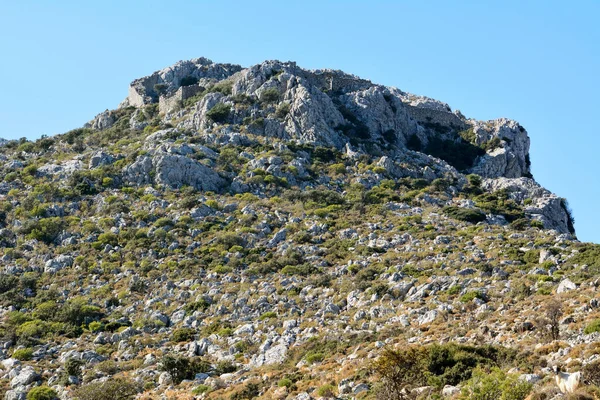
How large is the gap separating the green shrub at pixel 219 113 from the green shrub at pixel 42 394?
44.0 metres

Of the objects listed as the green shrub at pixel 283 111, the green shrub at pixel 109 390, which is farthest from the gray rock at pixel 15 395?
the green shrub at pixel 283 111

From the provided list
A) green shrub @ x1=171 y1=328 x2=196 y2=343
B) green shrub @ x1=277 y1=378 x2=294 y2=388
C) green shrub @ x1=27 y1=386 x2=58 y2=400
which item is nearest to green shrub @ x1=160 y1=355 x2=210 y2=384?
green shrub @ x1=171 y1=328 x2=196 y2=343

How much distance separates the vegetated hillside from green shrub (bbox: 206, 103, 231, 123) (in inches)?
9.4

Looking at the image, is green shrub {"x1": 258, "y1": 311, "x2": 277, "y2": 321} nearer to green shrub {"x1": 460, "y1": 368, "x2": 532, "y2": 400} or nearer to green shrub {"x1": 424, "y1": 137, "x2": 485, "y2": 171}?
green shrub {"x1": 460, "y1": 368, "x2": 532, "y2": 400}

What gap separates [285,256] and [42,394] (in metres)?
18.9

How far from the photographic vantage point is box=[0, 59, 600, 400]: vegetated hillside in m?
25.8

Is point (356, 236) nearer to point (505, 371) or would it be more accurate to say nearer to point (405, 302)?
point (405, 302)

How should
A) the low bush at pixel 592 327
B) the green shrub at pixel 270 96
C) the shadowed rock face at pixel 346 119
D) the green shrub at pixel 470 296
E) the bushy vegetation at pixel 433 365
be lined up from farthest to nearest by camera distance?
the green shrub at pixel 270 96 < the shadowed rock face at pixel 346 119 < the green shrub at pixel 470 296 < the low bush at pixel 592 327 < the bushy vegetation at pixel 433 365

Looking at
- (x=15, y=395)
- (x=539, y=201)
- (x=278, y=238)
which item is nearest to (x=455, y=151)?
(x=539, y=201)

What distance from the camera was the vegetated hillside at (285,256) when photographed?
2580 cm

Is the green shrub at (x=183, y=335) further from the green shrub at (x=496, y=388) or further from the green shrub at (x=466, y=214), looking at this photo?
the green shrub at (x=466, y=214)

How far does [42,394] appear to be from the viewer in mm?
27984

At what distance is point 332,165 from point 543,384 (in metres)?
43.6

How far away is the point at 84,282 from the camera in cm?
4222
